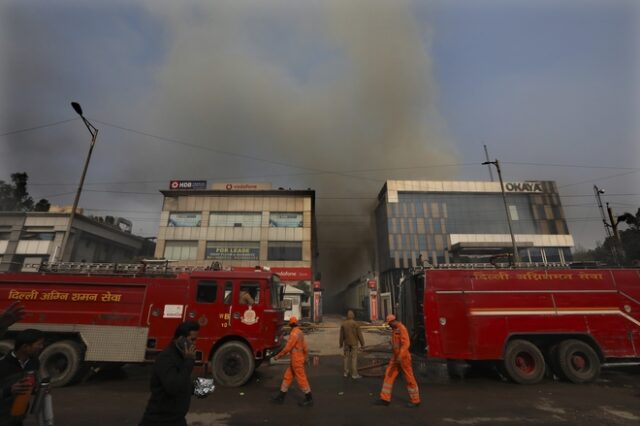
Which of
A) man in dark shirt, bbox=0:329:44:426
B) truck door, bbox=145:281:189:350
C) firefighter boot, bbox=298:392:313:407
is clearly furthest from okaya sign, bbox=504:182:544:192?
man in dark shirt, bbox=0:329:44:426

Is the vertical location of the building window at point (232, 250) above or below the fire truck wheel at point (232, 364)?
above

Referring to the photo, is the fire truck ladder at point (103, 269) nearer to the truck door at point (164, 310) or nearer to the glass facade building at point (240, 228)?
the truck door at point (164, 310)

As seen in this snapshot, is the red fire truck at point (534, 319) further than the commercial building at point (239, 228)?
No

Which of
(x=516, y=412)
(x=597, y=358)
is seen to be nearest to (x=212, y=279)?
(x=516, y=412)

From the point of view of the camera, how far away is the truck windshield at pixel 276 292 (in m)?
9.09

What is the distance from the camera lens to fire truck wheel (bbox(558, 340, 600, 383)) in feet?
26.8

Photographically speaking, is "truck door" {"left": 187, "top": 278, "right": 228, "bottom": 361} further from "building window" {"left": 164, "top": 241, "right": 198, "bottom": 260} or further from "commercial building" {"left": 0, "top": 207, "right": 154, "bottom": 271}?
"commercial building" {"left": 0, "top": 207, "right": 154, "bottom": 271}

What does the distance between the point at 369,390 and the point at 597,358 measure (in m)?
6.36

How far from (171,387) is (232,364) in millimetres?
6108

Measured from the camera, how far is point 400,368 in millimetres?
6684

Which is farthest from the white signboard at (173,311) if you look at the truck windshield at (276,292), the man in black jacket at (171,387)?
the man in black jacket at (171,387)

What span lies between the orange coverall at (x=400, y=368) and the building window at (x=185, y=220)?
1358 inches

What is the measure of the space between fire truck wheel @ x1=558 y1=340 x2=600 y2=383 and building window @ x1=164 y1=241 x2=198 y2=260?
114 feet

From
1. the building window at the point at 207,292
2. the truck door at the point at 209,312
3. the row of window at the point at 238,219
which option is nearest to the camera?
the truck door at the point at 209,312
